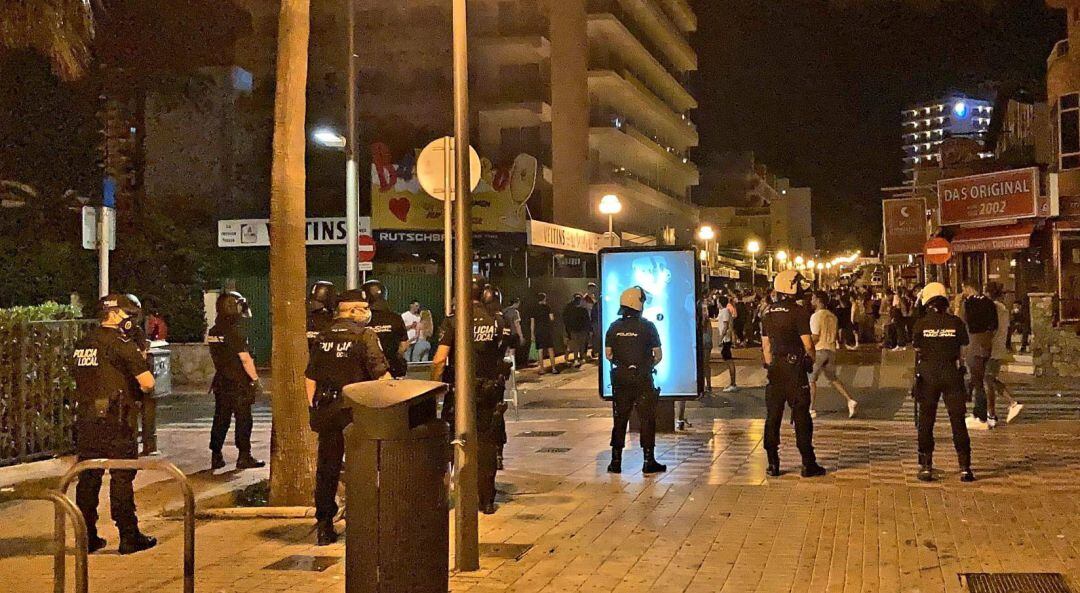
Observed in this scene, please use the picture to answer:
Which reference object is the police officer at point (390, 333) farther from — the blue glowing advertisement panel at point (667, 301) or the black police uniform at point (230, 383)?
the blue glowing advertisement panel at point (667, 301)

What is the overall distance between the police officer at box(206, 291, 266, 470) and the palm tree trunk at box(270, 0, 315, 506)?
275 centimetres

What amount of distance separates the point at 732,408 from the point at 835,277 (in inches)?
3202

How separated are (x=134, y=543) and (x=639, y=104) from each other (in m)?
49.2

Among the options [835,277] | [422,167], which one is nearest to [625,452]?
[422,167]

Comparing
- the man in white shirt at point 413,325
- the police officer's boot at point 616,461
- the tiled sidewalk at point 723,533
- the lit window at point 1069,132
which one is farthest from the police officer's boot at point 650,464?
the lit window at point 1069,132

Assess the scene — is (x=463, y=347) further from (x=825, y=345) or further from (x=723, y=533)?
(x=825, y=345)

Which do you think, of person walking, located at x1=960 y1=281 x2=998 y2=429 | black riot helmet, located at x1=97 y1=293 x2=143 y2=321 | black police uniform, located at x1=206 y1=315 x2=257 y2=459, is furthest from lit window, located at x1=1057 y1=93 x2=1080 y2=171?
black riot helmet, located at x1=97 y1=293 x2=143 y2=321

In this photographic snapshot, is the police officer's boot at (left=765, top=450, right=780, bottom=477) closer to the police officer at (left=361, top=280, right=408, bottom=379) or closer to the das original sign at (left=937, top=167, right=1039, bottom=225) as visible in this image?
the police officer at (left=361, top=280, right=408, bottom=379)

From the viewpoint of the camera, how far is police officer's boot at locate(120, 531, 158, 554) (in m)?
7.91

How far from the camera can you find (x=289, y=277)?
9094mm

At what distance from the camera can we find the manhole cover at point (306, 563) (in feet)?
24.4

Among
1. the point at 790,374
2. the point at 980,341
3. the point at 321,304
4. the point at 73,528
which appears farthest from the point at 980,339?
the point at 73,528

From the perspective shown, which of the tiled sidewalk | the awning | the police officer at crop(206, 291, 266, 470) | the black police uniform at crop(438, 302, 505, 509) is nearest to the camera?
the tiled sidewalk

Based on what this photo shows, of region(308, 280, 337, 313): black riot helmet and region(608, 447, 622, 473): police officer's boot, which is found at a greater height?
region(308, 280, 337, 313): black riot helmet
